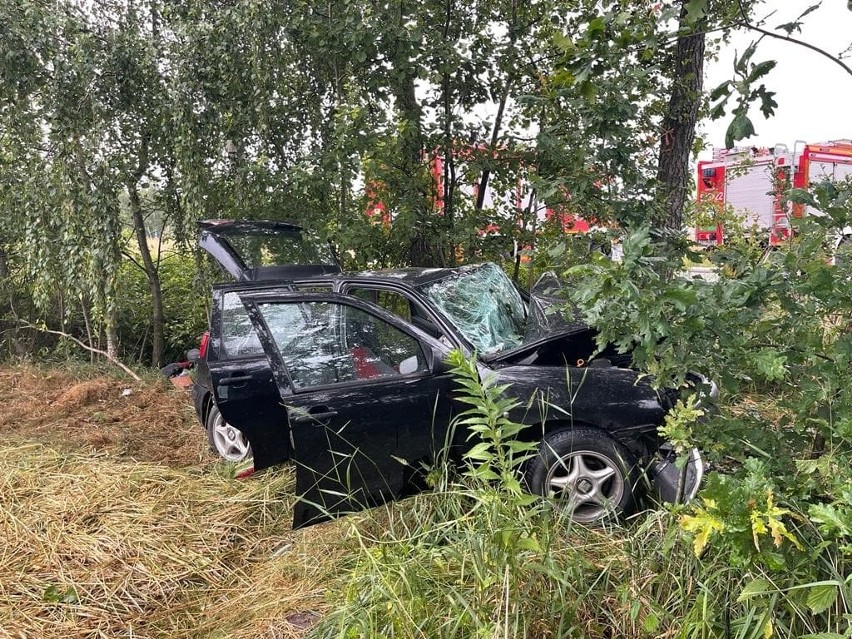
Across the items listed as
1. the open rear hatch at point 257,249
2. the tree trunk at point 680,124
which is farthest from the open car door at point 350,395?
the tree trunk at point 680,124

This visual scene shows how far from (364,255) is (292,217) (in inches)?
32.7

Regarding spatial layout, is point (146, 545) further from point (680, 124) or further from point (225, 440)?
point (680, 124)

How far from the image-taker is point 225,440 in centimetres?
485

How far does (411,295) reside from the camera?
3.85 m

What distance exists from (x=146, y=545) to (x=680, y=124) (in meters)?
5.76

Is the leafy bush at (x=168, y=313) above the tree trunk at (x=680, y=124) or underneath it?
underneath

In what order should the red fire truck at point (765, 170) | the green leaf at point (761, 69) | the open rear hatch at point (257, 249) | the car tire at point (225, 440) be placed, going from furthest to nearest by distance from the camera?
1. the red fire truck at point (765, 170)
2. the open rear hatch at point (257, 249)
3. the car tire at point (225, 440)
4. the green leaf at point (761, 69)

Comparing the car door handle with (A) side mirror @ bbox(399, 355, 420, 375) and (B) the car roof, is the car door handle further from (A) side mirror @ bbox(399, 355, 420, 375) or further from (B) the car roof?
(B) the car roof

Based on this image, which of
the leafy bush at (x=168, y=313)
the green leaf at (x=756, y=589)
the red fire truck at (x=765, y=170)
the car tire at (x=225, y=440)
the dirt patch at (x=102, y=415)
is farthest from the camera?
the red fire truck at (x=765, y=170)

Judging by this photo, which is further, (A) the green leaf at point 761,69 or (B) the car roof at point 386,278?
(B) the car roof at point 386,278

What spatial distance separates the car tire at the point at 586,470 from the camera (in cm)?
326

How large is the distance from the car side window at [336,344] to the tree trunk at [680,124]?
3337mm

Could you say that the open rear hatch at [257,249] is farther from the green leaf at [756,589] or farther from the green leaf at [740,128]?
the green leaf at [756,589]

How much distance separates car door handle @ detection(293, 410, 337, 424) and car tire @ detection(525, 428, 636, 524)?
3.57 feet
